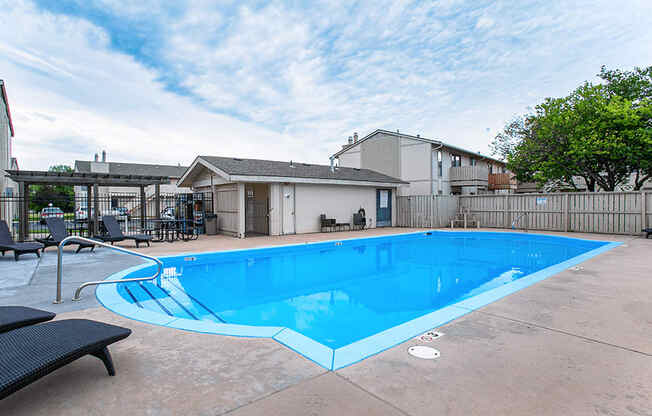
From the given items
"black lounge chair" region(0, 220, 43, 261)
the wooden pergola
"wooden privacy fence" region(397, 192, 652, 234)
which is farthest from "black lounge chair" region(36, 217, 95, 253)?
"wooden privacy fence" region(397, 192, 652, 234)

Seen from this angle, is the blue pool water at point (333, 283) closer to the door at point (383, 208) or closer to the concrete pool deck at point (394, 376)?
the concrete pool deck at point (394, 376)

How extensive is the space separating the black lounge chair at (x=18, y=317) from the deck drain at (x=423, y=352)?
10.5ft

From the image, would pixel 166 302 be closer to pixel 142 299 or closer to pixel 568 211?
pixel 142 299

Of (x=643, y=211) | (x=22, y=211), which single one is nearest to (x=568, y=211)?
(x=643, y=211)

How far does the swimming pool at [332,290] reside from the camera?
3572 mm

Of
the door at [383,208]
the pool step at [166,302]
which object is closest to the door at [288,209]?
the door at [383,208]

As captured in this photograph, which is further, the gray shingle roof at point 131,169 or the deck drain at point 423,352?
the gray shingle roof at point 131,169

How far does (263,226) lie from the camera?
51.2ft

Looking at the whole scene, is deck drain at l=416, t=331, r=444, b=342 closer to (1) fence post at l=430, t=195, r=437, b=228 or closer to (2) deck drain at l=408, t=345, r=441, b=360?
(2) deck drain at l=408, t=345, r=441, b=360

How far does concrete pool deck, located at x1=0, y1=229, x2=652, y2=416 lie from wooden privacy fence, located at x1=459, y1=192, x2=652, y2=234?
13.6m

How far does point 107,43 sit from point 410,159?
1682cm

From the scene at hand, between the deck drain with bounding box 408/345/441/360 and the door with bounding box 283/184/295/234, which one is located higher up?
the door with bounding box 283/184/295/234

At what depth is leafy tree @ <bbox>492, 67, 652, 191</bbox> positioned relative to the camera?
1519 centimetres

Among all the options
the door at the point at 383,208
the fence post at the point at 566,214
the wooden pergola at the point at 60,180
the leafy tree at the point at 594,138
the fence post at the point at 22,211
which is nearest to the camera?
the fence post at the point at 22,211
